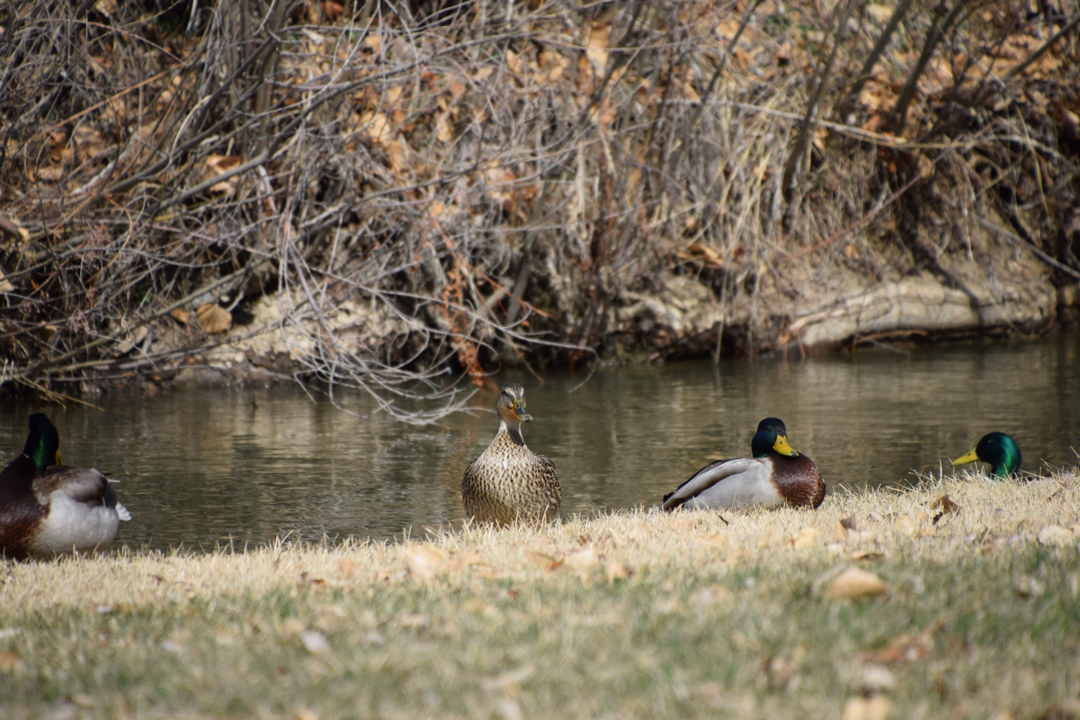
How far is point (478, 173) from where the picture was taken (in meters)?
9.91

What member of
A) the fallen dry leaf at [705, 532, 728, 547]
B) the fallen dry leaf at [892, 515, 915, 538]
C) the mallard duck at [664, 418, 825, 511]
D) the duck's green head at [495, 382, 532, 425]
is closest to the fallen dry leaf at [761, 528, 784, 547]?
the fallen dry leaf at [705, 532, 728, 547]

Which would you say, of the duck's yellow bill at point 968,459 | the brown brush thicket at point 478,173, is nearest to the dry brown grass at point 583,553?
the duck's yellow bill at point 968,459

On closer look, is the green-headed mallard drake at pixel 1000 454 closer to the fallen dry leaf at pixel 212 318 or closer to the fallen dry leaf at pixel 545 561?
the fallen dry leaf at pixel 545 561

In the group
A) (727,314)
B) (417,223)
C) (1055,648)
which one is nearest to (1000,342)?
(727,314)

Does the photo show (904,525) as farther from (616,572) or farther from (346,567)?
(346,567)

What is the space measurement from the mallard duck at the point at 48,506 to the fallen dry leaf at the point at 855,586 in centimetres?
323

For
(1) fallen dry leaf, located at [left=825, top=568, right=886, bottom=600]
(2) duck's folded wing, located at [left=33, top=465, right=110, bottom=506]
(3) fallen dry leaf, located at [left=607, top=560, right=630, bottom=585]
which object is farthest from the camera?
(2) duck's folded wing, located at [left=33, top=465, right=110, bottom=506]

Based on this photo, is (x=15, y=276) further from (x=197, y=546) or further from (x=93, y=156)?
(x=197, y=546)

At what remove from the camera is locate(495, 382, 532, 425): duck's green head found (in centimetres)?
510

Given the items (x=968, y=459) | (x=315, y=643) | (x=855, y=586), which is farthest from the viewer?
(x=968, y=459)

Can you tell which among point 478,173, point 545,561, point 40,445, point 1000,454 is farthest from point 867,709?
point 478,173

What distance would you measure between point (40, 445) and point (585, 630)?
313cm

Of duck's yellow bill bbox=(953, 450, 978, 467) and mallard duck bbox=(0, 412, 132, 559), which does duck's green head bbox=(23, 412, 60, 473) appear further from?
duck's yellow bill bbox=(953, 450, 978, 467)

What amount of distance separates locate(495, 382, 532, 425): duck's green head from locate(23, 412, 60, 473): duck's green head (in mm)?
2094
